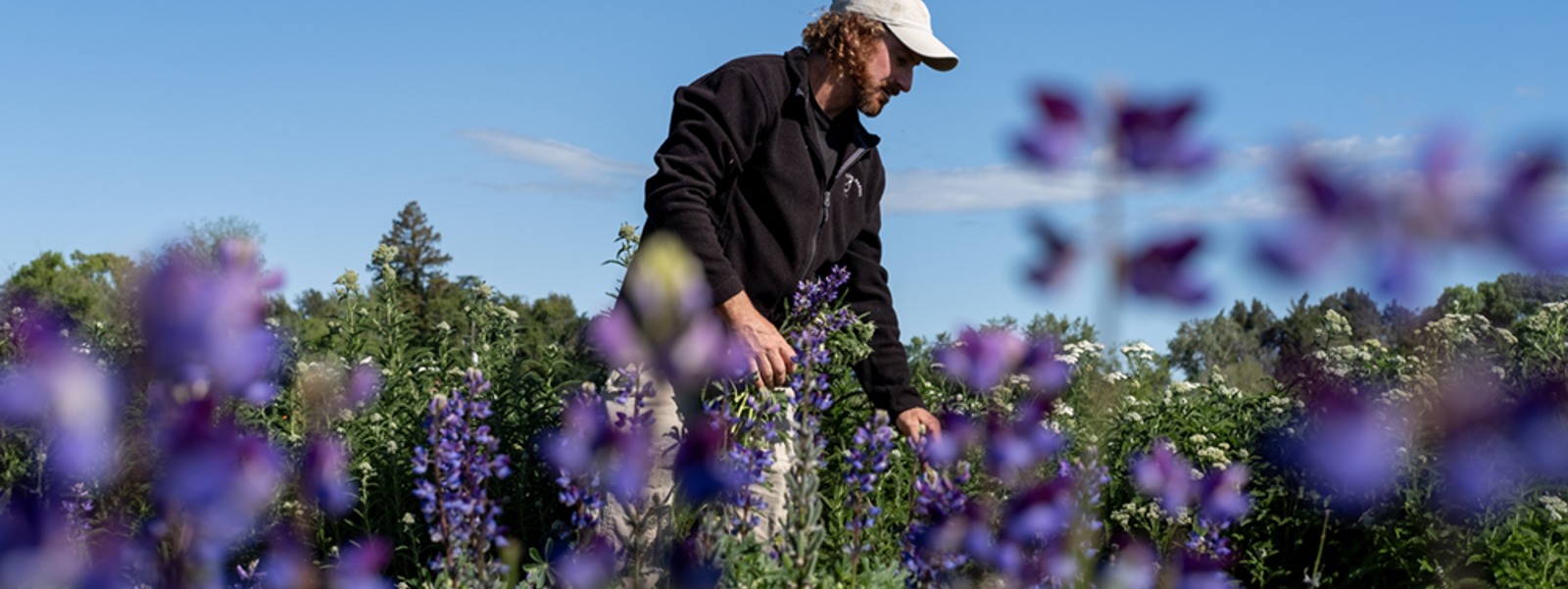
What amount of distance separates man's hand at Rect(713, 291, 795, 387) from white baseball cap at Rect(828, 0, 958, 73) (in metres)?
0.99

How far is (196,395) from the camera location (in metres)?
1.29

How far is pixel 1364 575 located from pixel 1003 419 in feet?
9.40

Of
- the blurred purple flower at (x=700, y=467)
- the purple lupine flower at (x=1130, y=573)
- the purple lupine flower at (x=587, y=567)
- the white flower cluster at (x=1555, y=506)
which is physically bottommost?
the purple lupine flower at (x=587, y=567)

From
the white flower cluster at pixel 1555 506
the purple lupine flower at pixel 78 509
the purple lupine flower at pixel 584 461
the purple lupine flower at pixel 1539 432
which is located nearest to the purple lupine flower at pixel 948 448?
the purple lupine flower at pixel 584 461

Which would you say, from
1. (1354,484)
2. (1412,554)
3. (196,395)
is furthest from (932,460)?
(1412,554)

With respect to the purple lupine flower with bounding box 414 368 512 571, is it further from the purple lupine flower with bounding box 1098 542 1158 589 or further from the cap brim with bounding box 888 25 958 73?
the cap brim with bounding box 888 25 958 73

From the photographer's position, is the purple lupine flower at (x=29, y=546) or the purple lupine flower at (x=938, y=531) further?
the purple lupine flower at (x=938, y=531)

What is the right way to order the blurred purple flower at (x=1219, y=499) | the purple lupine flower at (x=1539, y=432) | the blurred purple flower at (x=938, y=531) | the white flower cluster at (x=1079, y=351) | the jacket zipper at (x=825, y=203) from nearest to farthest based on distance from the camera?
the purple lupine flower at (x=1539, y=432)
the blurred purple flower at (x=938, y=531)
the blurred purple flower at (x=1219, y=499)
the jacket zipper at (x=825, y=203)
the white flower cluster at (x=1079, y=351)

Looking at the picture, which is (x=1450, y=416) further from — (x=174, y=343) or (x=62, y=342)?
(x=62, y=342)

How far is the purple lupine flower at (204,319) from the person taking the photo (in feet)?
3.99

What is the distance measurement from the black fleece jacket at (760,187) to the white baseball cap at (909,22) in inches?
11.6

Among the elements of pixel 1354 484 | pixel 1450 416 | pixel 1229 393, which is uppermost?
pixel 1229 393

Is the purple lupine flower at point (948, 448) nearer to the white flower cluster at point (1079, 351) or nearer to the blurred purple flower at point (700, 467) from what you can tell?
the blurred purple flower at point (700, 467)

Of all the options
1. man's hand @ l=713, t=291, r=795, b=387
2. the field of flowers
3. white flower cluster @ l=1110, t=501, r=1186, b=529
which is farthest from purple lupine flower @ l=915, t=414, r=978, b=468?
white flower cluster @ l=1110, t=501, r=1186, b=529
